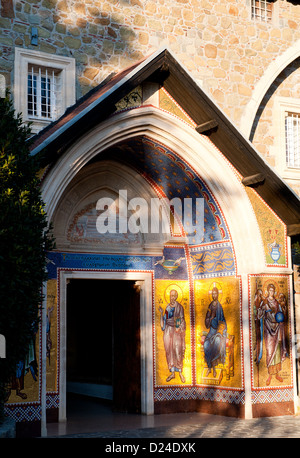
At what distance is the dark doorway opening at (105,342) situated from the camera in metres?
13.4

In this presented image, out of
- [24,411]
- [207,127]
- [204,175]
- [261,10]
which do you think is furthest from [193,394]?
[261,10]

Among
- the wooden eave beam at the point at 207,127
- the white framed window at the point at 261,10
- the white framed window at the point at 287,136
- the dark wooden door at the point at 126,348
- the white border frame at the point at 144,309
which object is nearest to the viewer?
the wooden eave beam at the point at 207,127

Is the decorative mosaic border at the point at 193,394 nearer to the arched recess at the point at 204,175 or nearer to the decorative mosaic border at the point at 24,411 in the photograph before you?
the arched recess at the point at 204,175

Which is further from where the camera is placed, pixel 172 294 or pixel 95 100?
pixel 172 294

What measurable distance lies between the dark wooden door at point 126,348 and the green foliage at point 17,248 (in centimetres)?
515

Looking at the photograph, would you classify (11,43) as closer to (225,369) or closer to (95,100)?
(95,100)

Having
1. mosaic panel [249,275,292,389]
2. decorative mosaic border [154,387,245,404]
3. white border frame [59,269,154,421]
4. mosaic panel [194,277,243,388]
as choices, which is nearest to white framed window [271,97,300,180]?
mosaic panel [249,275,292,389]

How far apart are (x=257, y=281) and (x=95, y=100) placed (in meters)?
4.40

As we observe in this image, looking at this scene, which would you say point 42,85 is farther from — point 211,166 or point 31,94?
point 211,166

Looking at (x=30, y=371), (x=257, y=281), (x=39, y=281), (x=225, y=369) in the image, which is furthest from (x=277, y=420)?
(x=39, y=281)

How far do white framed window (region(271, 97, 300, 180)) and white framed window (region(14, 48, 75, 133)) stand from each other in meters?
4.91

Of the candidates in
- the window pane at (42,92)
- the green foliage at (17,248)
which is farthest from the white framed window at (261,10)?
the green foliage at (17,248)

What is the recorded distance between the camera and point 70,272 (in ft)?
40.9
